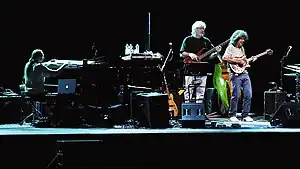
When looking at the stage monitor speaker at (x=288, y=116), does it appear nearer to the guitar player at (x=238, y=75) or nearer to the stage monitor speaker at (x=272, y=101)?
the guitar player at (x=238, y=75)

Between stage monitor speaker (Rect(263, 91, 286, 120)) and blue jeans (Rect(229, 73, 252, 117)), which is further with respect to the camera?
stage monitor speaker (Rect(263, 91, 286, 120))

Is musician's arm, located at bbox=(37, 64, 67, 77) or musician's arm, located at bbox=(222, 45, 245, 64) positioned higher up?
musician's arm, located at bbox=(222, 45, 245, 64)

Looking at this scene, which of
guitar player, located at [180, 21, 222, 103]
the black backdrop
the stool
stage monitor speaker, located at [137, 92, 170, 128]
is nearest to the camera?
stage monitor speaker, located at [137, 92, 170, 128]

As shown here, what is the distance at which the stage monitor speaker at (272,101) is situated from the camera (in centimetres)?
1052

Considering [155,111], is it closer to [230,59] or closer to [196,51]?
[230,59]

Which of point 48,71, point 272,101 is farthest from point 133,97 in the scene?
point 272,101

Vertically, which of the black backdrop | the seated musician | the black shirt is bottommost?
the seated musician

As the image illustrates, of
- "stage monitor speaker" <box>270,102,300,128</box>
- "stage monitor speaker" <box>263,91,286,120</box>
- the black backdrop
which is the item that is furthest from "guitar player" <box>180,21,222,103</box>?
the black backdrop

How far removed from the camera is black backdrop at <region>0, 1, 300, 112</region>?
11.9 meters

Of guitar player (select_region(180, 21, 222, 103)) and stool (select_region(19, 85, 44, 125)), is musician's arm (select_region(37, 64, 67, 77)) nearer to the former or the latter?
stool (select_region(19, 85, 44, 125))

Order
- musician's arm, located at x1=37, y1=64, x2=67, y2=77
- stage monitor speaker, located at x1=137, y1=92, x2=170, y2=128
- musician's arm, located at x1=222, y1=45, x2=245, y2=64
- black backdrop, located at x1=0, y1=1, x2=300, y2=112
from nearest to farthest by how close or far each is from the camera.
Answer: stage monitor speaker, located at x1=137, y1=92, x2=170, y2=128 < musician's arm, located at x1=37, y1=64, x2=67, y2=77 < musician's arm, located at x1=222, y1=45, x2=245, y2=64 < black backdrop, located at x1=0, y1=1, x2=300, y2=112
